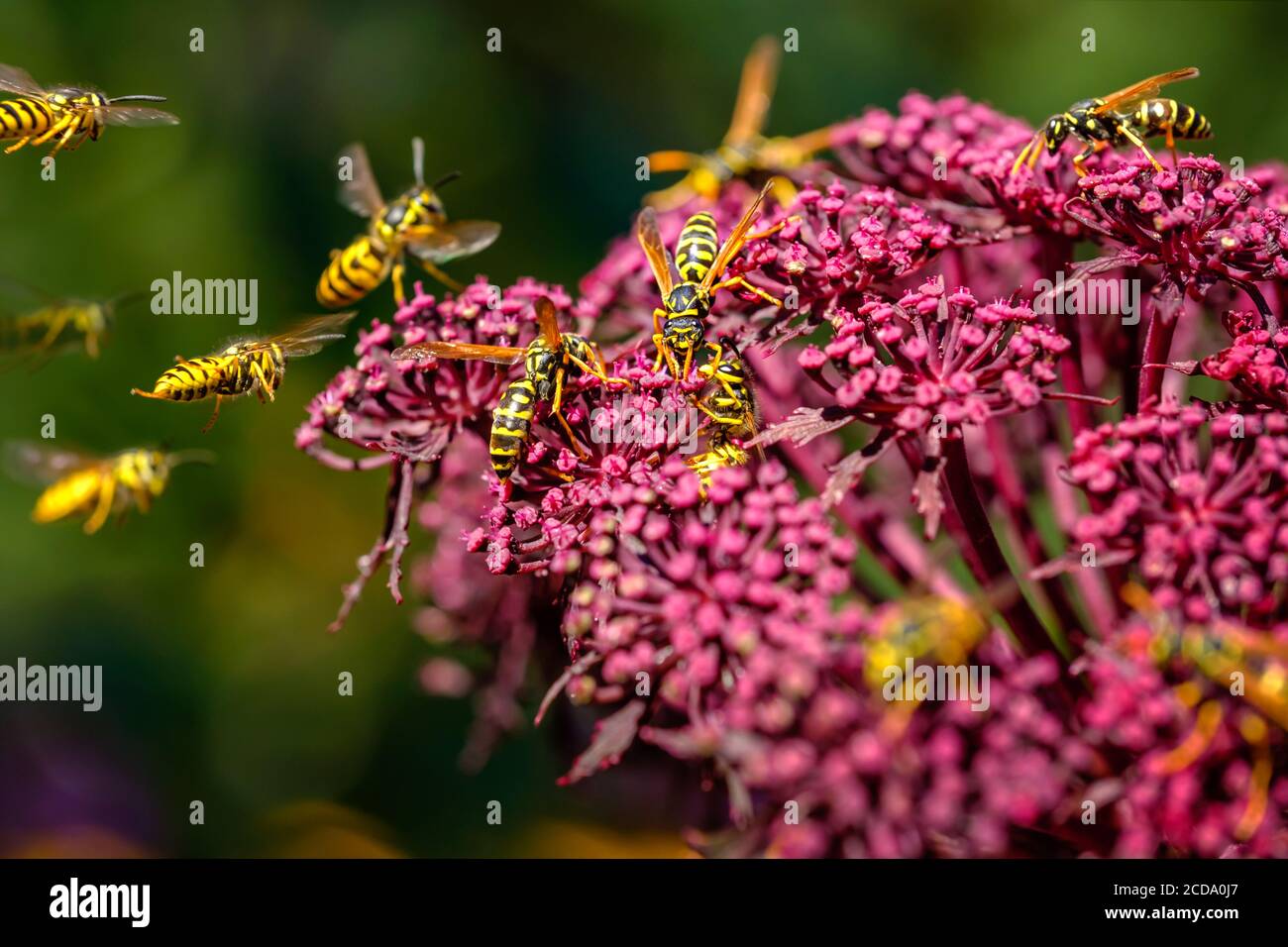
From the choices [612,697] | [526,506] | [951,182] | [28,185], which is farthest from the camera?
[28,185]

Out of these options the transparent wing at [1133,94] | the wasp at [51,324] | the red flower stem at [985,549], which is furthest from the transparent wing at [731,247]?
the wasp at [51,324]

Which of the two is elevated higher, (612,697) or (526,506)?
(526,506)

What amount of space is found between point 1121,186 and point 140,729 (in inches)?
152

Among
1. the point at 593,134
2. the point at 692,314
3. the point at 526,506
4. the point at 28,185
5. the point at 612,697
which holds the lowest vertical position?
the point at 612,697

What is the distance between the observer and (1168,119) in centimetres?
263

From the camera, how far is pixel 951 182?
2902mm

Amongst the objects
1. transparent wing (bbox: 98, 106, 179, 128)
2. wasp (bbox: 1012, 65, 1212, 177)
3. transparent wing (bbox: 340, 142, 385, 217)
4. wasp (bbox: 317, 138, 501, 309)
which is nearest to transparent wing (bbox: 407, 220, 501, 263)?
wasp (bbox: 317, 138, 501, 309)

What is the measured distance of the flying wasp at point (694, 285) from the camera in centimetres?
245

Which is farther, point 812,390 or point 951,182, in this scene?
point 812,390

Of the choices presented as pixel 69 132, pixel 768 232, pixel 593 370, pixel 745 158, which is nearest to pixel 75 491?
pixel 69 132

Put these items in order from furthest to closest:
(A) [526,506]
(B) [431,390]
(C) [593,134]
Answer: (C) [593,134], (B) [431,390], (A) [526,506]

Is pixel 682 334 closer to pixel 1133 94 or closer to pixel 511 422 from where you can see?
pixel 511 422

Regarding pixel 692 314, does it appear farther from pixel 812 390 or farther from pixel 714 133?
pixel 714 133
